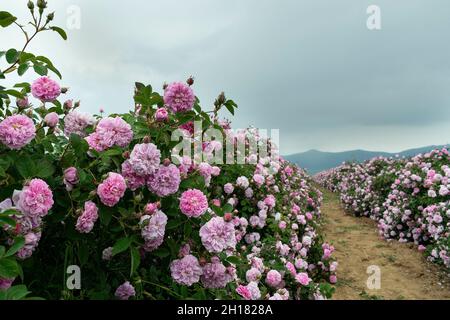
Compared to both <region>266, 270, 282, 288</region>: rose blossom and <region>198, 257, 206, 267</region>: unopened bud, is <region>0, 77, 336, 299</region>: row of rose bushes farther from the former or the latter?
<region>266, 270, 282, 288</region>: rose blossom

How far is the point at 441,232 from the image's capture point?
283 inches

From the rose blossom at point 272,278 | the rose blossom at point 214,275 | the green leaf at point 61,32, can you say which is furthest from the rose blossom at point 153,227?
the rose blossom at point 272,278

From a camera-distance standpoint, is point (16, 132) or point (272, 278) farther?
point (272, 278)

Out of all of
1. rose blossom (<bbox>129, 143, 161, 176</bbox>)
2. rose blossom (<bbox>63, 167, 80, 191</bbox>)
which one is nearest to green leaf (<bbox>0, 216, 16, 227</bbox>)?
rose blossom (<bbox>63, 167, 80, 191</bbox>)

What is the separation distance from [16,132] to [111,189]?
52cm

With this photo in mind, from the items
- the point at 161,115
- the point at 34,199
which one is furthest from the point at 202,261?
the point at 34,199

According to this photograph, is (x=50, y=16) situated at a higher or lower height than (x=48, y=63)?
higher

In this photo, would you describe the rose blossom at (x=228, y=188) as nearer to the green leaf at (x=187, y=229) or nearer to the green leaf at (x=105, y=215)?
the green leaf at (x=187, y=229)

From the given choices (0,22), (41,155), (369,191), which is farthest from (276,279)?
(369,191)

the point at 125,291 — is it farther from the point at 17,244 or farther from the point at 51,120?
the point at 51,120

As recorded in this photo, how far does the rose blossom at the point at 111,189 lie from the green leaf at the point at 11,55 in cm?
97

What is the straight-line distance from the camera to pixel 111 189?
75.2 inches

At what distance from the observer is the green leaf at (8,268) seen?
157cm

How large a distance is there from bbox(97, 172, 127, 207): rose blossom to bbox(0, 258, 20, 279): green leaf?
1.54 ft
